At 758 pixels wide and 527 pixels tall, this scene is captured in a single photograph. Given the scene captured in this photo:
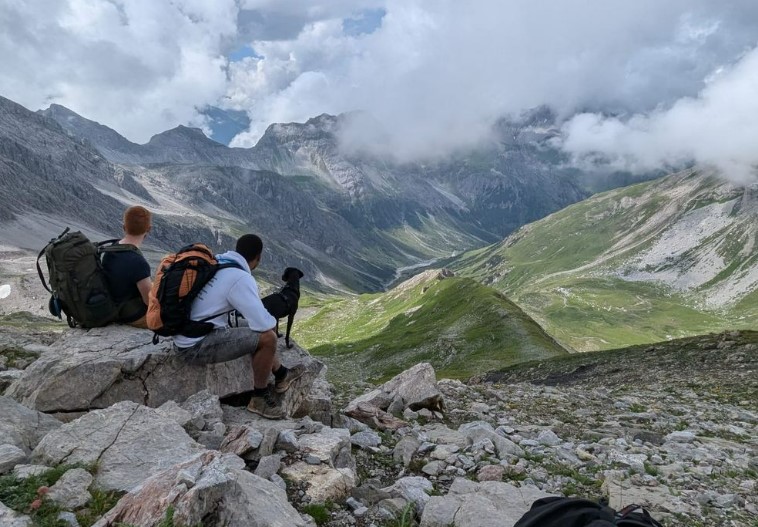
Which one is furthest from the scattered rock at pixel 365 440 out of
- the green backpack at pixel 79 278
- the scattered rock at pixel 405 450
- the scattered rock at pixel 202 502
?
the green backpack at pixel 79 278

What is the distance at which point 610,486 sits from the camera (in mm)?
9961

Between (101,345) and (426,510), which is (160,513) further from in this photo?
(101,345)

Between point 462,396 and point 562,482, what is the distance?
10.7m

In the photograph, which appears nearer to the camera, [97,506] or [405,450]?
[97,506]

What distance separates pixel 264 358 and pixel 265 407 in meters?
1.33

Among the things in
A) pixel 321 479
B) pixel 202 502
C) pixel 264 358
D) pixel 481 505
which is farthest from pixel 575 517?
pixel 264 358

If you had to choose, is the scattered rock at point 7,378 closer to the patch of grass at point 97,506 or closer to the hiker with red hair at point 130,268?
the hiker with red hair at point 130,268

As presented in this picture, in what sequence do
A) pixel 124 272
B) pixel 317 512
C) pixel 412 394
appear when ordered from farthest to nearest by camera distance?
1. pixel 412 394
2. pixel 124 272
3. pixel 317 512

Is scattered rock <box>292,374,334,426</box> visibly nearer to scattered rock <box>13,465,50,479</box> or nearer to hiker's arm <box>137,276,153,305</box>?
hiker's arm <box>137,276,153,305</box>

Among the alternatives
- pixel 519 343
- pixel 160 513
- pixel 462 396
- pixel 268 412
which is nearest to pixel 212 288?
pixel 268 412

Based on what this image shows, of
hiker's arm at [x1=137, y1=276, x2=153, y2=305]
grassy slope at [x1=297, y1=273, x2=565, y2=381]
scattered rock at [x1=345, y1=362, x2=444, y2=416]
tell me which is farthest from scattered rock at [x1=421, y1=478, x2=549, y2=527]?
grassy slope at [x1=297, y1=273, x2=565, y2=381]

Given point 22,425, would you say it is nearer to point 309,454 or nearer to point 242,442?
point 242,442

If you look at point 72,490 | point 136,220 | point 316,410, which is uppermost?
point 136,220

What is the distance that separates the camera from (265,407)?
12.0 m
